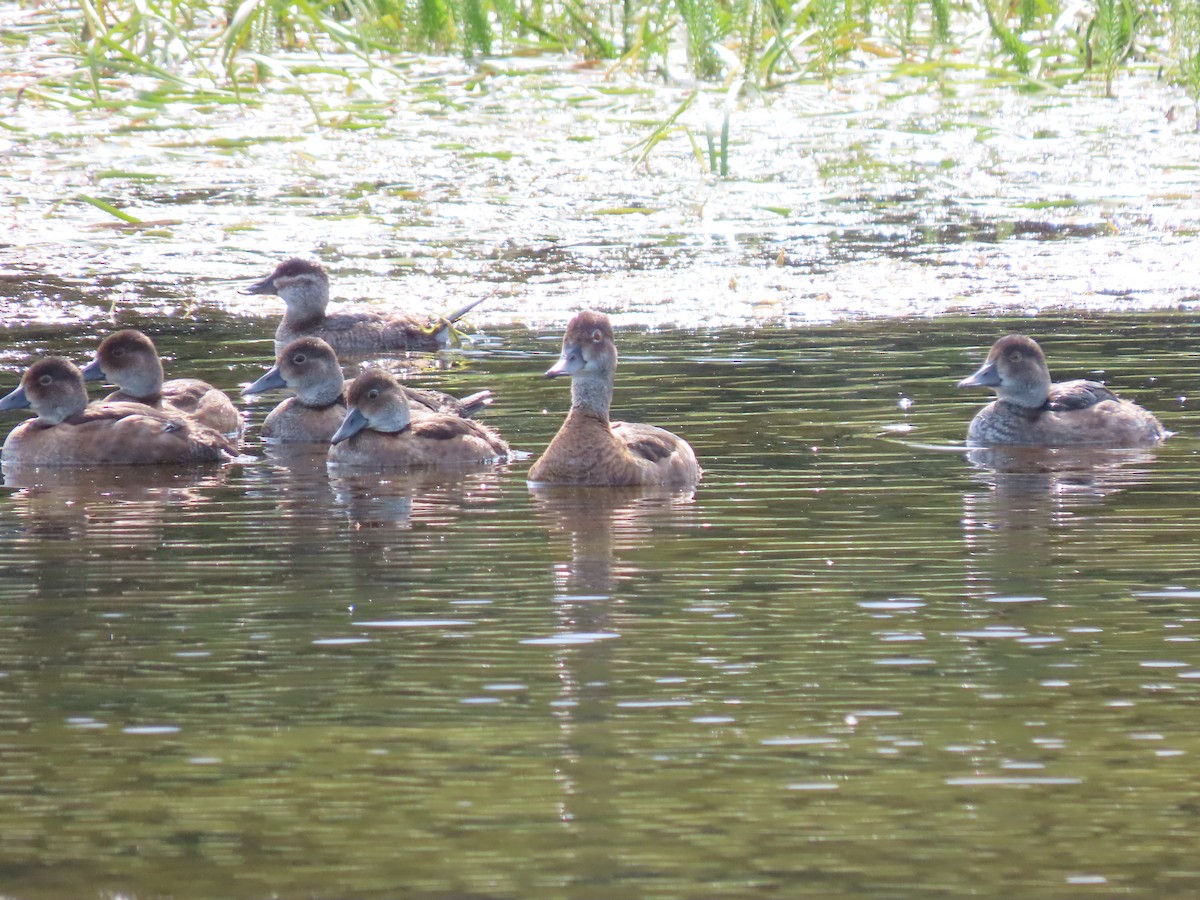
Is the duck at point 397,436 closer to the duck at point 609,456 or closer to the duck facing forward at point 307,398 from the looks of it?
the duck at point 609,456

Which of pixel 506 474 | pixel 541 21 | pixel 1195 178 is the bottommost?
pixel 506 474

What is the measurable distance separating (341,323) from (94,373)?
2507mm

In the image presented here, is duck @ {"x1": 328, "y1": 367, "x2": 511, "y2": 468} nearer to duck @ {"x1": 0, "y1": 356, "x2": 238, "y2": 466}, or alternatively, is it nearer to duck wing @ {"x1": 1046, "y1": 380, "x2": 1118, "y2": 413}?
duck @ {"x1": 0, "y1": 356, "x2": 238, "y2": 466}

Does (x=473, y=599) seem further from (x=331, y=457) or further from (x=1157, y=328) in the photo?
(x=1157, y=328)

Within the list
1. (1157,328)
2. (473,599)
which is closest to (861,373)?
(1157,328)

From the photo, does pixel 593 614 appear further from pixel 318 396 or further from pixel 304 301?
pixel 304 301

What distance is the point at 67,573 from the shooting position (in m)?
7.75

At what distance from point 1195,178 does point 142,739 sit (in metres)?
13.5

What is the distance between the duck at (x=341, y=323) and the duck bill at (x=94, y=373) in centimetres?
220

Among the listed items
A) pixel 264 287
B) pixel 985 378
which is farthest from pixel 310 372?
pixel 985 378

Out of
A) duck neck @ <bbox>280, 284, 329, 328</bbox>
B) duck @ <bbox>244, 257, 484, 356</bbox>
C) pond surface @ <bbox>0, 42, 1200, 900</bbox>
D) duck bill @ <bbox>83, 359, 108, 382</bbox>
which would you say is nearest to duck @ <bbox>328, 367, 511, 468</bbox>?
pond surface @ <bbox>0, 42, 1200, 900</bbox>

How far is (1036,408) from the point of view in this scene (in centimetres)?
1119

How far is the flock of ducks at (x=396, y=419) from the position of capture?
32.6ft

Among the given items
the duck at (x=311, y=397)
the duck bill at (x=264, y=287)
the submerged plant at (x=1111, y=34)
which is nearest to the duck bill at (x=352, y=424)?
the duck at (x=311, y=397)
